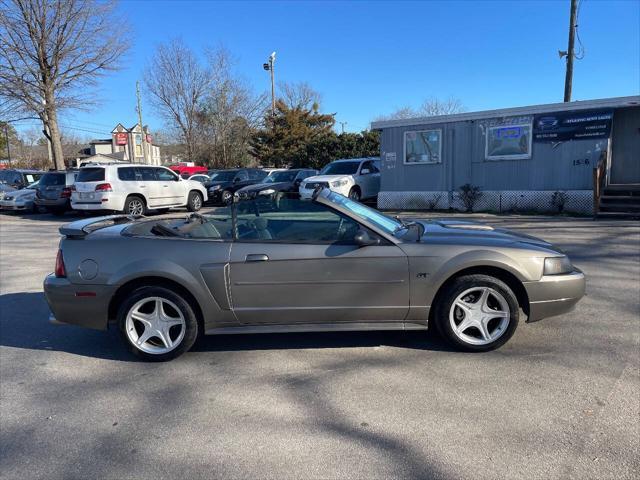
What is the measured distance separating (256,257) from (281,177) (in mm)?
16135

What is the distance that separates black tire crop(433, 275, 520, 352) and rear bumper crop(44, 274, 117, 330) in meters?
2.75

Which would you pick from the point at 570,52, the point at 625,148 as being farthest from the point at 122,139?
the point at 625,148

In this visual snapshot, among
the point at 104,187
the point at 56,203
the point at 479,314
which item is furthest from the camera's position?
the point at 56,203

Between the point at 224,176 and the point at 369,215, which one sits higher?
the point at 224,176

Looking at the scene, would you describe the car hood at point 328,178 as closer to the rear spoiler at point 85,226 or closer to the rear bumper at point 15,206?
the rear bumper at point 15,206

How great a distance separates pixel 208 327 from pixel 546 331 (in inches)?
123

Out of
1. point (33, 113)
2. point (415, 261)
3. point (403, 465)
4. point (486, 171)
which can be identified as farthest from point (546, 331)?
point (33, 113)

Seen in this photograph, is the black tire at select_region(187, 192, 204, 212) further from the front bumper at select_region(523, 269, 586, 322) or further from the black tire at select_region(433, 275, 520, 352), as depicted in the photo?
the front bumper at select_region(523, 269, 586, 322)

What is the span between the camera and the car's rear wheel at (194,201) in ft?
57.6

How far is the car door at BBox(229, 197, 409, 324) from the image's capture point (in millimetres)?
3982

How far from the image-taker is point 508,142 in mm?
15102

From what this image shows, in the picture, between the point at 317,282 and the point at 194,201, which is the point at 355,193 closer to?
the point at 194,201

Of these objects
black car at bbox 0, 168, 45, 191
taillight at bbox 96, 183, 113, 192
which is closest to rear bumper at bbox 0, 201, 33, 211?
black car at bbox 0, 168, 45, 191

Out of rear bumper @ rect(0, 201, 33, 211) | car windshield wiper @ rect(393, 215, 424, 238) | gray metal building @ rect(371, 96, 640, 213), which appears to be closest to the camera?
car windshield wiper @ rect(393, 215, 424, 238)
